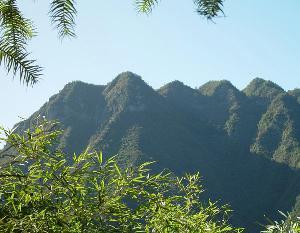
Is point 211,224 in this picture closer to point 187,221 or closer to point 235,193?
point 187,221

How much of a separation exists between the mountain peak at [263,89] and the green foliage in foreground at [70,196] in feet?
530

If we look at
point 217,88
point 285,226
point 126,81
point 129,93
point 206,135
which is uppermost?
point 217,88

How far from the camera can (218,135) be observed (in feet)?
484

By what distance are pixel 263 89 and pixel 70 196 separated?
167691 mm

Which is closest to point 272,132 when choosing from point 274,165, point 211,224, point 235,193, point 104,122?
point 274,165

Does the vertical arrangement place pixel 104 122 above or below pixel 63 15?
above

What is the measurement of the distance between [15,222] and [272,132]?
14095 centimetres

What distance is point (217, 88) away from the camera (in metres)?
168

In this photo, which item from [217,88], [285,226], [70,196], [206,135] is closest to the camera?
[285,226]

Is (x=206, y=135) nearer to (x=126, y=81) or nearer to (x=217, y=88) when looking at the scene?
(x=217, y=88)

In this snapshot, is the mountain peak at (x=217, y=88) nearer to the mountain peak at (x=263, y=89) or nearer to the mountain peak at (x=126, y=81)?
the mountain peak at (x=263, y=89)

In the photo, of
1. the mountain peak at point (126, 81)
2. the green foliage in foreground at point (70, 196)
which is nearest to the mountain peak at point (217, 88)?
the mountain peak at point (126, 81)

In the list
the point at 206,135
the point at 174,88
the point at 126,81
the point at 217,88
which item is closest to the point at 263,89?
the point at 217,88

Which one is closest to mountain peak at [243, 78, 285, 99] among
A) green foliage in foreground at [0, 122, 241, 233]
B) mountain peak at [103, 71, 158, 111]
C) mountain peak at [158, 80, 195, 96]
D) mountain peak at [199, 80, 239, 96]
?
mountain peak at [199, 80, 239, 96]
